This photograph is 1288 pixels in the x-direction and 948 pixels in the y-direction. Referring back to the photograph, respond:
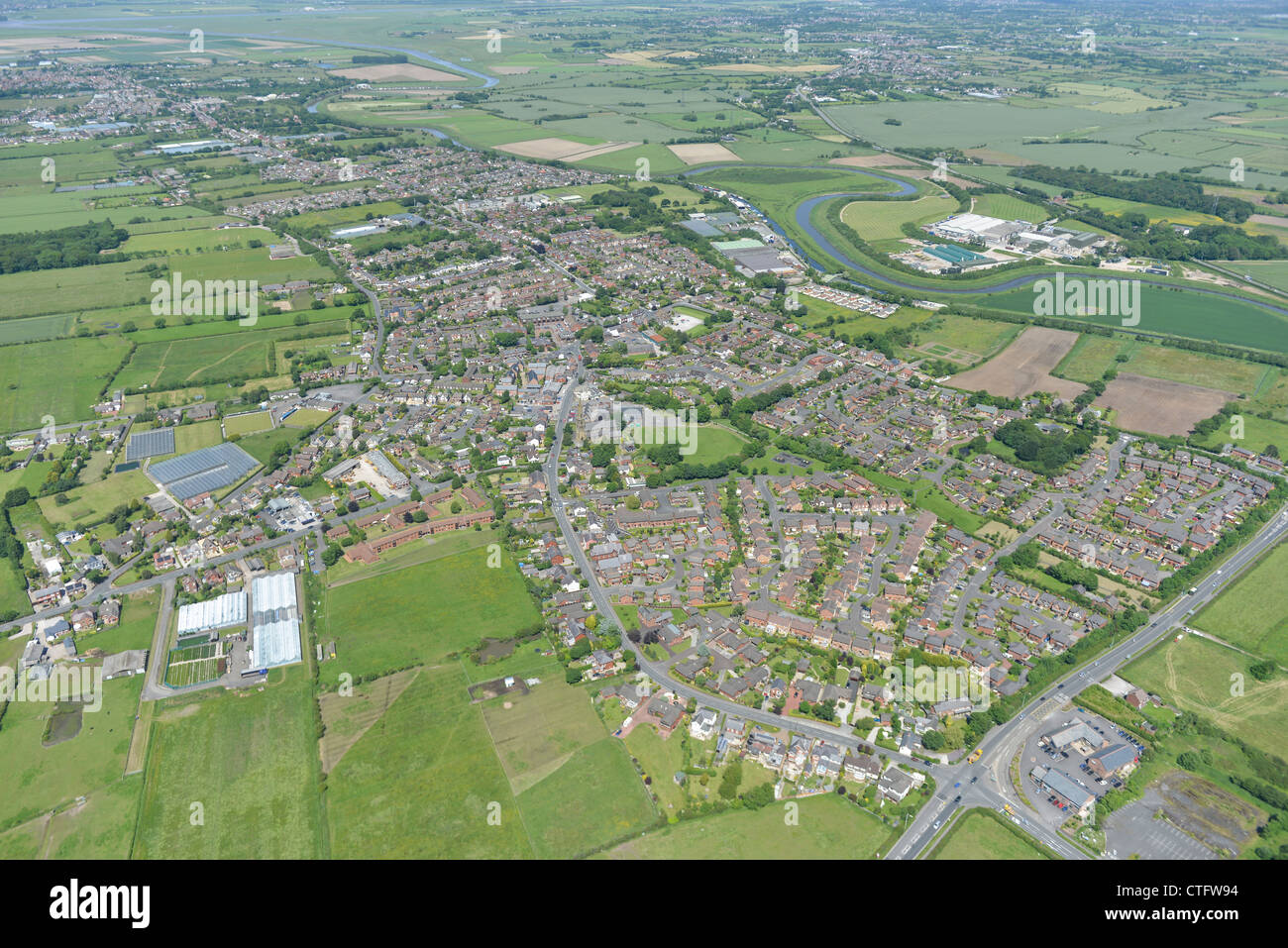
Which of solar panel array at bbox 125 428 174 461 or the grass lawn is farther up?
solar panel array at bbox 125 428 174 461

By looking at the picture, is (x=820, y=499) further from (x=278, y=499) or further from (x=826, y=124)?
(x=826, y=124)

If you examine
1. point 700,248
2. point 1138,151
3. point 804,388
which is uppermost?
point 1138,151

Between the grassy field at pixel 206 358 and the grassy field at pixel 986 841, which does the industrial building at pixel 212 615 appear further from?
the grassy field at pixel 986 841

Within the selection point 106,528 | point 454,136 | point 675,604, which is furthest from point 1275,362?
point 454,136

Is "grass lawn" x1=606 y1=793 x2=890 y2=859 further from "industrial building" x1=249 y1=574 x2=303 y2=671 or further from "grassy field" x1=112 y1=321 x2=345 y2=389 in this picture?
"grassy field" x1=112 y1=321 x2=345 y2=389

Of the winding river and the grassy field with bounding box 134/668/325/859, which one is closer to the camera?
the grassy field with bounding box 134/668/325/859

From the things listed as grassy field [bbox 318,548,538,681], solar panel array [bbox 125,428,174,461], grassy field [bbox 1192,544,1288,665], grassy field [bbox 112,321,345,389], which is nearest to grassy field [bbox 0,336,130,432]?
grassy field [bbox 112,321,345,389]

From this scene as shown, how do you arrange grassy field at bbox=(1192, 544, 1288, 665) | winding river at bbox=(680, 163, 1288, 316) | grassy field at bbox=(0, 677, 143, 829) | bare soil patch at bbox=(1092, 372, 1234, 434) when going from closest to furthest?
1. grassy field at bbox=(0, 677, 143, 829)
2. grassy field at bbox=(1192, 544, 1288, 665)
3. bare soil patch at bbox=(1092, 372, 1234, 434)
4. winding river at bbox=(680, 163, 1288, 316)
